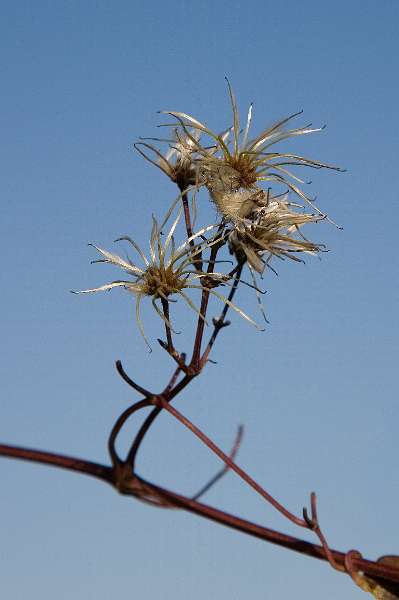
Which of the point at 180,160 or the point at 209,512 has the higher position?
the point at 180,160

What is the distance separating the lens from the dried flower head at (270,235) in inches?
80.0

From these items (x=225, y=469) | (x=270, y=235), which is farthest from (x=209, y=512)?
(x=270, y=235)

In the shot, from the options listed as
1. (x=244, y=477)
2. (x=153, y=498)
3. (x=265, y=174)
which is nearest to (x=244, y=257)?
(x=265, y=174)

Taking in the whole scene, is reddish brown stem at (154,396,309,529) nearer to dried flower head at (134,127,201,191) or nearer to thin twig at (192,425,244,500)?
thin twig at (192,425,244,500)

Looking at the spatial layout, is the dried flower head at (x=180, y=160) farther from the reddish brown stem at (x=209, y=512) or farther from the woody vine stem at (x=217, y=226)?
the reddish brown stem at (x=209, y=512)

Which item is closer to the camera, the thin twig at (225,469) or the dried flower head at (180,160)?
the thin twig at (225,469)

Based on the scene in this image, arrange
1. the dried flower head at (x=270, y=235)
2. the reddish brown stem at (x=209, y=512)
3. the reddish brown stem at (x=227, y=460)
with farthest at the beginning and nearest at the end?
the dried flower head at (x=270, y=235)
the reddish brown stem at (x=227, y=460)
the reddish brown stem at (x=209, y=512)

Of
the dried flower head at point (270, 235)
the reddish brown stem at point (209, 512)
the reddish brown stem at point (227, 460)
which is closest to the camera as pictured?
the reddish brown stem at point (209, 512)

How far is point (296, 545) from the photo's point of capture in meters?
1.35

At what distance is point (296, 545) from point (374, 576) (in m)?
0.26

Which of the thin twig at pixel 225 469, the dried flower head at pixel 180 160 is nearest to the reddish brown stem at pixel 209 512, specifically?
the thin twig at pixel 225 469

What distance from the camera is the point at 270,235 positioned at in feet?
6.90

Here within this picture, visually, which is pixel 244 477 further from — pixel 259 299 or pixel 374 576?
pixel 259 299

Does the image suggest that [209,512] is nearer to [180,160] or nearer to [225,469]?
[225,469]
